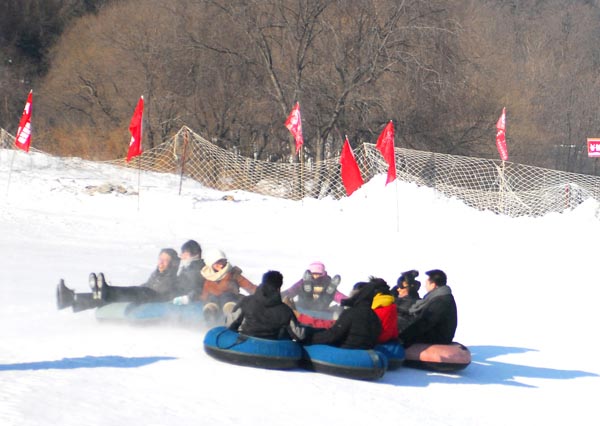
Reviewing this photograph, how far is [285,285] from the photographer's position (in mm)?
16656

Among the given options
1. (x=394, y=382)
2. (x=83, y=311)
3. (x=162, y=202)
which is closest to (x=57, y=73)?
(x=162, y=202)

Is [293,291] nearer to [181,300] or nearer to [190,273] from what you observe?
[190,273]

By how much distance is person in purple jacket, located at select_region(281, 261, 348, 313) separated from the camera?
12.7 meters

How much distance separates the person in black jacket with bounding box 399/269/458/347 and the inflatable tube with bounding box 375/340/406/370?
16.7 inches

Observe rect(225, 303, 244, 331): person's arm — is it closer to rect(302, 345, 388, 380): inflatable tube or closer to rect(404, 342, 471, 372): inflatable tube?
rect(302, 345, 388, 380): inflatable tube

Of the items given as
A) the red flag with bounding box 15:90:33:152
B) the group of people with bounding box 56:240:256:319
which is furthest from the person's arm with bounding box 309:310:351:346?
the red flag with bounding box 15:90:33:152

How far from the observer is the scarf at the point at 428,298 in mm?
11586

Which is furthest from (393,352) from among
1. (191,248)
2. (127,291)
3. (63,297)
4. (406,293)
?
(63,297)

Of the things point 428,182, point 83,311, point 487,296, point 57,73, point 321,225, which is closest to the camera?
point 83,311

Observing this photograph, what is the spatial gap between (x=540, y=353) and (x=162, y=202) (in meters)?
12.6

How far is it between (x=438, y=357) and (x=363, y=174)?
1638 centimetres

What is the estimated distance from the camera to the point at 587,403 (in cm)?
1104

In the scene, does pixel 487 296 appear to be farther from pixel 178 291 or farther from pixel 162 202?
pixel 162 202

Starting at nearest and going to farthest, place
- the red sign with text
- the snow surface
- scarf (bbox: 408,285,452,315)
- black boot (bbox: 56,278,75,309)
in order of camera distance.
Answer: the snow surface, scarf (bbox: 408,285,452,315), black boot (bbox: 56,278,75,309), the red sign with text
